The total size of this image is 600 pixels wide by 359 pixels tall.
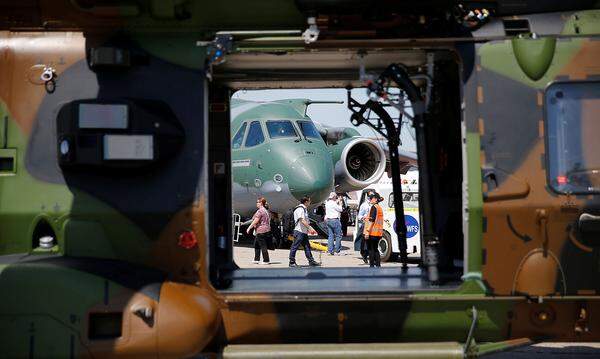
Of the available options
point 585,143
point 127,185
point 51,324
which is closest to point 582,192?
point 585,143

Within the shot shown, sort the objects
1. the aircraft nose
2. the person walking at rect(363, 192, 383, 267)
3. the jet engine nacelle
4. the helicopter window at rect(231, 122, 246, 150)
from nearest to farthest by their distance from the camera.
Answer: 1. the person walking at rect(363, 192, 383, 267)
2. the aircraft nose
3. the helicopter window at rect(231, 122, 246, 150)
4. the jet engine nacelle

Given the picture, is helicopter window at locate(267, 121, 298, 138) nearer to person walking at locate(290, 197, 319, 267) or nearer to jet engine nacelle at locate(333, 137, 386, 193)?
jet engine nacelle at locate(333, 137, 386, 193)

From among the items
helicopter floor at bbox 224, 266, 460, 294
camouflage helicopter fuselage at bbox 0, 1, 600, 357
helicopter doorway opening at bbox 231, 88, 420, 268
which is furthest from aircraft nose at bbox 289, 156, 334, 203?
camouflage helicopter fuselage at bbox 0, 1, 600, 357

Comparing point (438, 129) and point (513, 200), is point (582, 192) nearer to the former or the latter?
point (513, 200)

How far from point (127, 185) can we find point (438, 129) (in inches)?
115

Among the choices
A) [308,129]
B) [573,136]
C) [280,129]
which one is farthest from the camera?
[308,129]

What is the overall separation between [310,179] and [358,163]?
12.2 feet

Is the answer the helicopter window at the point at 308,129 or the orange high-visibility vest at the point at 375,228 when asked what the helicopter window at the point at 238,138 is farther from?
the orange high-visibility vest at the point at 375,228

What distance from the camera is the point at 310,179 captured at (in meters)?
17.0

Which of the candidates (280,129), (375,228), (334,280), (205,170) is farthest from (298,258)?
(205,170)

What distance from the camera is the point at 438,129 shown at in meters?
6.18

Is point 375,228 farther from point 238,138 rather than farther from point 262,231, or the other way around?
point 238,138

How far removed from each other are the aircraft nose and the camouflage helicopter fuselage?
1216cm

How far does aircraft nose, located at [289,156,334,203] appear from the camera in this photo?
16984 millimetres
